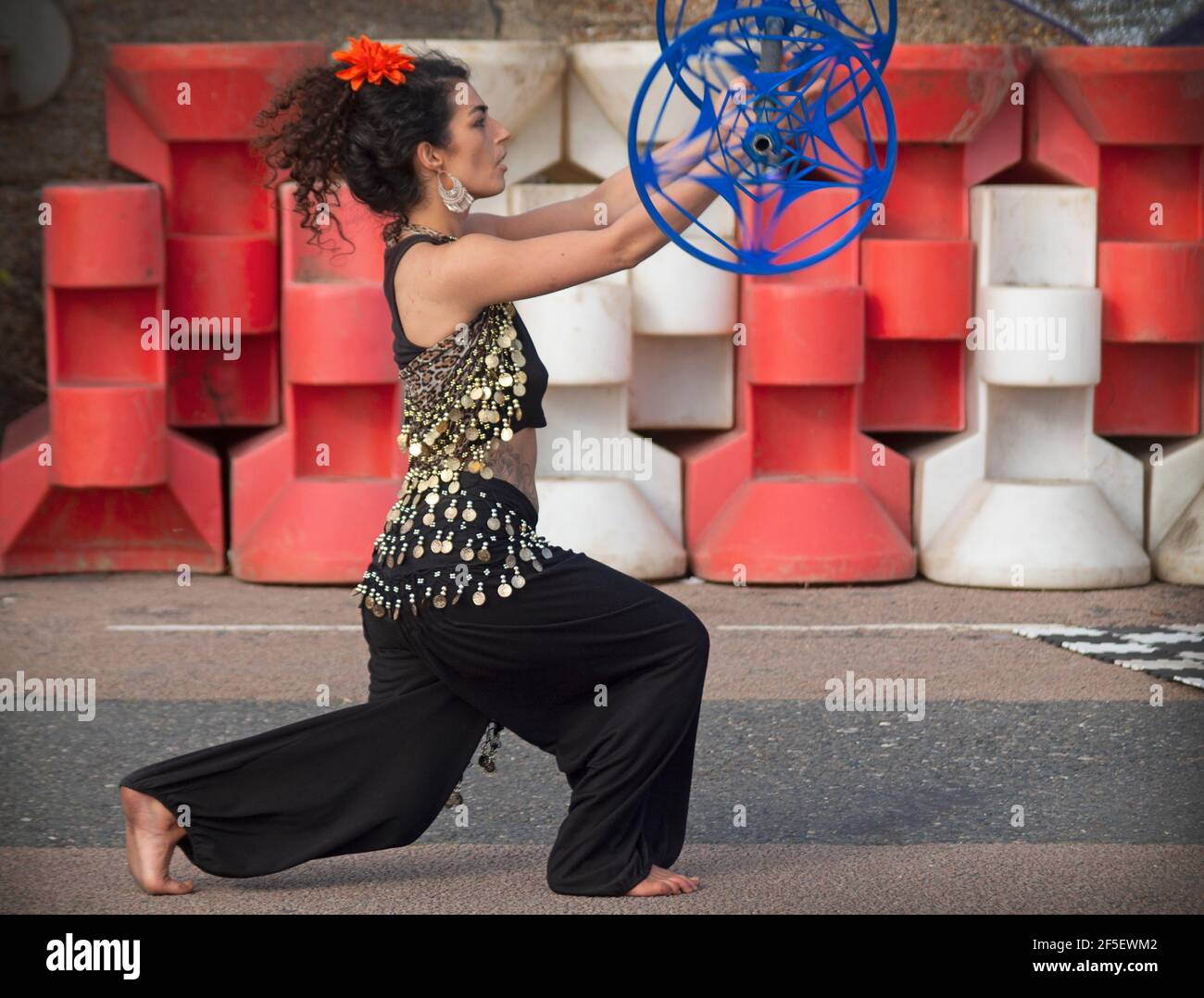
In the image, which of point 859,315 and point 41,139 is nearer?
point 859,315

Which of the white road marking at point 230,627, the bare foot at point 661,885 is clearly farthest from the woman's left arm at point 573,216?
the white road marking at point 230,627

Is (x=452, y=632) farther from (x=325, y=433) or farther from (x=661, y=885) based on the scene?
(x=325, y=433)

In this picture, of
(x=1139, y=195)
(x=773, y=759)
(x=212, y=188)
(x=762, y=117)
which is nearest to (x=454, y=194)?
(x=762, y=117)

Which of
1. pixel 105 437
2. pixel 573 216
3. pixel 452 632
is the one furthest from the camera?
pixel 105 437

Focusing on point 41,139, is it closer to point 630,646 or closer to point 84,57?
point 84,57

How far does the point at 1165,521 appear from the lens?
7.99 m

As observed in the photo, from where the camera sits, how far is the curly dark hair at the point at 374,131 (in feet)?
11.9

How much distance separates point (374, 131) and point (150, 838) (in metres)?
1.48

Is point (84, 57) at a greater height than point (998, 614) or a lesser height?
greater

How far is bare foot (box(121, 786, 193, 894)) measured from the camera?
11.6 ft

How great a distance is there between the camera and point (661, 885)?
11.7 feet

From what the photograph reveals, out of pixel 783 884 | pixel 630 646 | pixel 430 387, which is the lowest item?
pixel 783 884

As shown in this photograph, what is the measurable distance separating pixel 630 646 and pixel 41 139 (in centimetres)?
665
